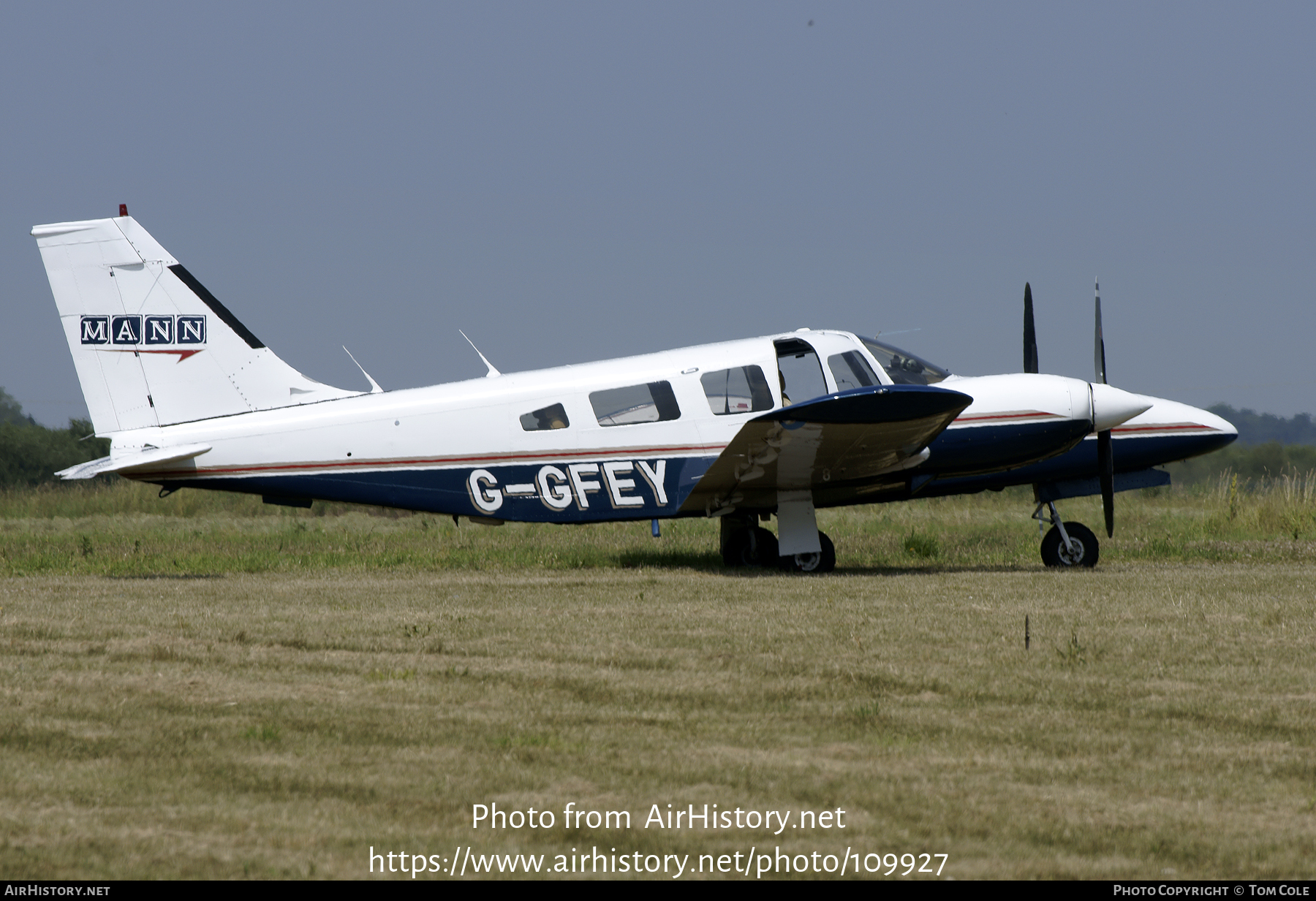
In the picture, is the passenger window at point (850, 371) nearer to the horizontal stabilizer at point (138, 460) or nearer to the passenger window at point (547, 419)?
the passenger window at point (547, 419)

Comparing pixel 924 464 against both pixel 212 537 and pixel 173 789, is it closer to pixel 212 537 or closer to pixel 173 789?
pixel 173 789

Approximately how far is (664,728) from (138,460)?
324 inches

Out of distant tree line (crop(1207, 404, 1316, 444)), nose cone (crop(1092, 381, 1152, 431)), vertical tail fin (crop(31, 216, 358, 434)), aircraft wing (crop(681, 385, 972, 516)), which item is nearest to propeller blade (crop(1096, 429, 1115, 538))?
nose cone (crop(1092, 381, 1152, 431))

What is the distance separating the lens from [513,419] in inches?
488

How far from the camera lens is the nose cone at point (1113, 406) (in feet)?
40.9

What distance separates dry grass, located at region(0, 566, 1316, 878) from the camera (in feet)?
12.7

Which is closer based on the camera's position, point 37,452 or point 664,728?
point 664,728

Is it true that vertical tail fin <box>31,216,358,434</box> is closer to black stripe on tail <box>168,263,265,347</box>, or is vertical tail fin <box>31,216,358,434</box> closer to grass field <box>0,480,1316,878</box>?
black stripe on tail <box>168,263,265,347</box>

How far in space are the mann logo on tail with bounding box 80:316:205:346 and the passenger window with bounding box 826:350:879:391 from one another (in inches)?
256

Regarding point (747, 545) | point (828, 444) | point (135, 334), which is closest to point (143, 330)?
point (135, 334)

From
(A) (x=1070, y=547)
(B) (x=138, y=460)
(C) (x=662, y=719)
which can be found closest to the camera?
(C) (x=662, y=719)

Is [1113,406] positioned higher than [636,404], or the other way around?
[636,404]

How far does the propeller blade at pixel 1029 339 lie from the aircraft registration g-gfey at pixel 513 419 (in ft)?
3.01

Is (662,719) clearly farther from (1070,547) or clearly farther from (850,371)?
(1070,547)
